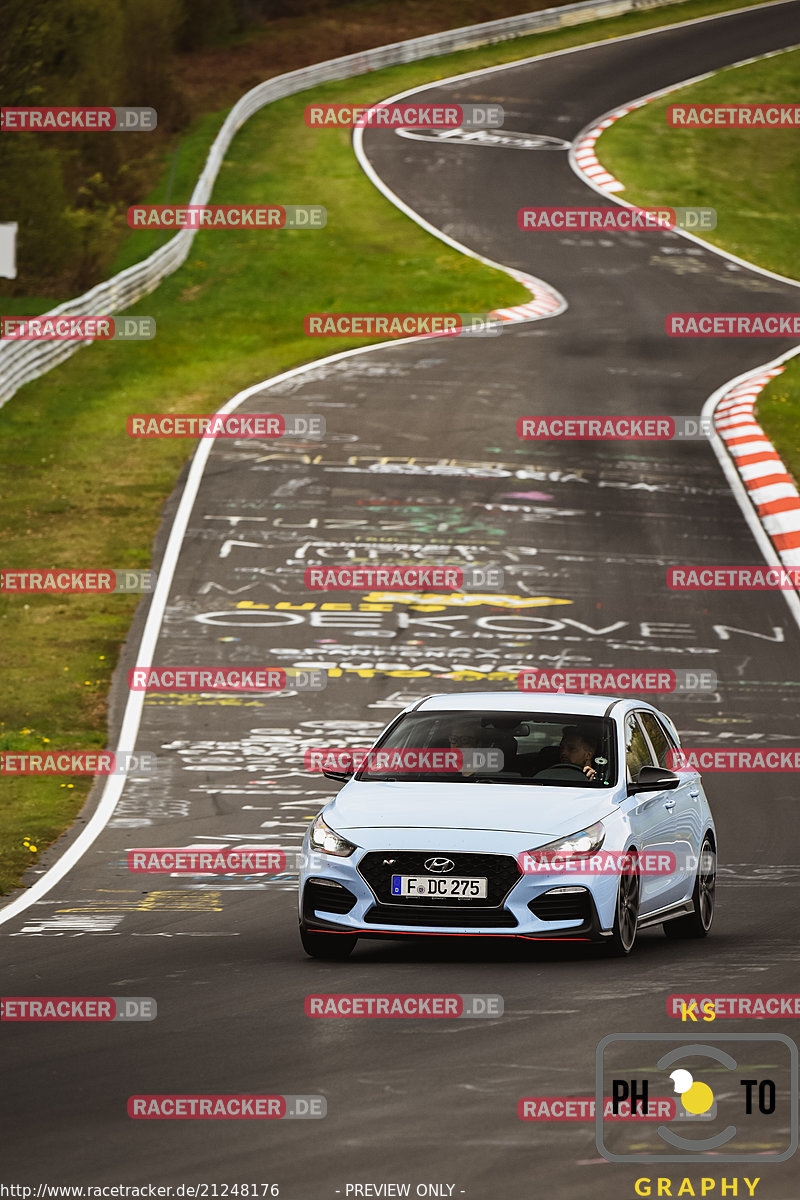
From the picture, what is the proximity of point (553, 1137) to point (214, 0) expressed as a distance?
209ft

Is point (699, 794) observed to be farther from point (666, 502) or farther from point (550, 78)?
point (550, 78)

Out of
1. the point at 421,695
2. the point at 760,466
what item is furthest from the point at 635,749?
the point at 760,466

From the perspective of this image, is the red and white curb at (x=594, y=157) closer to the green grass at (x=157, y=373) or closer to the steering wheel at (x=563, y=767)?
the green grass at (x=157, y=373)

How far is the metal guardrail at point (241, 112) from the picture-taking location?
34.4 m

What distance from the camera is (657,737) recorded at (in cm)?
1262

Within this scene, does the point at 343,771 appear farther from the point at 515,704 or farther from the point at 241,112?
the point at 241,112

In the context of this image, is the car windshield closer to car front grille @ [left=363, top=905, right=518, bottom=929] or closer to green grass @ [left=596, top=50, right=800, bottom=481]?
car front grille @ [left=363, top=905, right=518, bottom=929]

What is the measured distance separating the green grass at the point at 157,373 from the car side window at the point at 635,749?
15.2 feet

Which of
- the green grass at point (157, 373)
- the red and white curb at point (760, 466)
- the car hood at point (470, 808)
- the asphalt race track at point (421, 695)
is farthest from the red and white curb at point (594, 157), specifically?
the car hood at point (470, 808)

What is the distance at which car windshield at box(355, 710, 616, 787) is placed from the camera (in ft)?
36.6

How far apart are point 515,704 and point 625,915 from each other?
1.57 meters

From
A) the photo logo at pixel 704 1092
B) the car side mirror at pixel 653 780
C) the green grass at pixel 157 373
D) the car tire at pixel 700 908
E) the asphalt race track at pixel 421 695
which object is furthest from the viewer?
the green grass at pixel 157 373

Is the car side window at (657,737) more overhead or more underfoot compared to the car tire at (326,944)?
more overhead

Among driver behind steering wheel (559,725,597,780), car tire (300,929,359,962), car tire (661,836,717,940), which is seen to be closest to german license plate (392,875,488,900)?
car tire (300,929,359,962)
